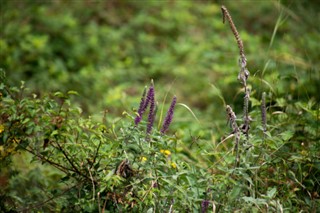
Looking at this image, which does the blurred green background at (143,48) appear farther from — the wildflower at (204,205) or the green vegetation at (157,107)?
the wildflower at (204,205)

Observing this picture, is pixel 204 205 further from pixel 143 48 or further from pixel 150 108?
pixel 143 48

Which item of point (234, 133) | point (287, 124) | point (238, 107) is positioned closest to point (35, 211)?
point (234, 133)

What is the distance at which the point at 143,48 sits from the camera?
6555mm

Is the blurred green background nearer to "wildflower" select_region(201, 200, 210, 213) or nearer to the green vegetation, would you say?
the green vegetation

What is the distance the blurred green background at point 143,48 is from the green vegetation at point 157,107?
0.02m

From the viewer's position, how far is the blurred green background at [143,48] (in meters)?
5.31

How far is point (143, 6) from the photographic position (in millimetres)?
7230

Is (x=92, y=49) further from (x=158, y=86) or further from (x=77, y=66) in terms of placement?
(x=158, y=86)

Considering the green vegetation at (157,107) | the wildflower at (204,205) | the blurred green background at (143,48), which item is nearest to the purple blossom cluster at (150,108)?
the green vegetation at (157,107)

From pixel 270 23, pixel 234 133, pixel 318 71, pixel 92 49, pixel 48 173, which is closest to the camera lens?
pixel 234 133

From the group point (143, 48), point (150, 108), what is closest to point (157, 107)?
point (150, 108)

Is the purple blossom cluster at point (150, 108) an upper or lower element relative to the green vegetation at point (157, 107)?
upper

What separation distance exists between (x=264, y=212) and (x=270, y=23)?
5204 mm

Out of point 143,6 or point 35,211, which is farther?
point 143,6
